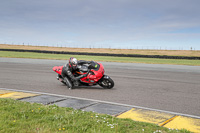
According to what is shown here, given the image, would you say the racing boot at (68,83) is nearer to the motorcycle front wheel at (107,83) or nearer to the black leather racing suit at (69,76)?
the black leather racing suit at (69,76)

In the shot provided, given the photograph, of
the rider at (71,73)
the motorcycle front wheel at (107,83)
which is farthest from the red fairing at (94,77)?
the motorcycle front wheel at (107,83)

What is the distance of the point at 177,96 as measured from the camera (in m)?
8.29

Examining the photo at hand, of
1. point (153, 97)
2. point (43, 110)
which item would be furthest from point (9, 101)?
point (153, 97)

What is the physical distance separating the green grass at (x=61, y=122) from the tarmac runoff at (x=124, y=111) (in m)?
0.52

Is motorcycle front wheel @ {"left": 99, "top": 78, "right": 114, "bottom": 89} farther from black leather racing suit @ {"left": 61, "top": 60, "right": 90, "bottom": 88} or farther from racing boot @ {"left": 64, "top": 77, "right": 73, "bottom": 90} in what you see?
racing boot @ {"left": 64, "top": 77, "right": 73, "bottom": 90}

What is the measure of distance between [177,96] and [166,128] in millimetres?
3877

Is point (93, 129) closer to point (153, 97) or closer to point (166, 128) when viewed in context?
point (166, 128)

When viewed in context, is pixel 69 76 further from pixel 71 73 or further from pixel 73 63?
pixel 73 63

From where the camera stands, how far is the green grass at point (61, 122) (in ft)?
14.5

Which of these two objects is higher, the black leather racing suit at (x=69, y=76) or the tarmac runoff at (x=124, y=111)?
the black leather racing suit at (x=69, y=76)

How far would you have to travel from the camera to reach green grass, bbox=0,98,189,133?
4422 millimetres

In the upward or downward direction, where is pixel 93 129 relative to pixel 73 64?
downward

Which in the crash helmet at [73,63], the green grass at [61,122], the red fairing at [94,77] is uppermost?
the crash helmet at [73,63]

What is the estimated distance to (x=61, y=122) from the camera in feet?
15.8
